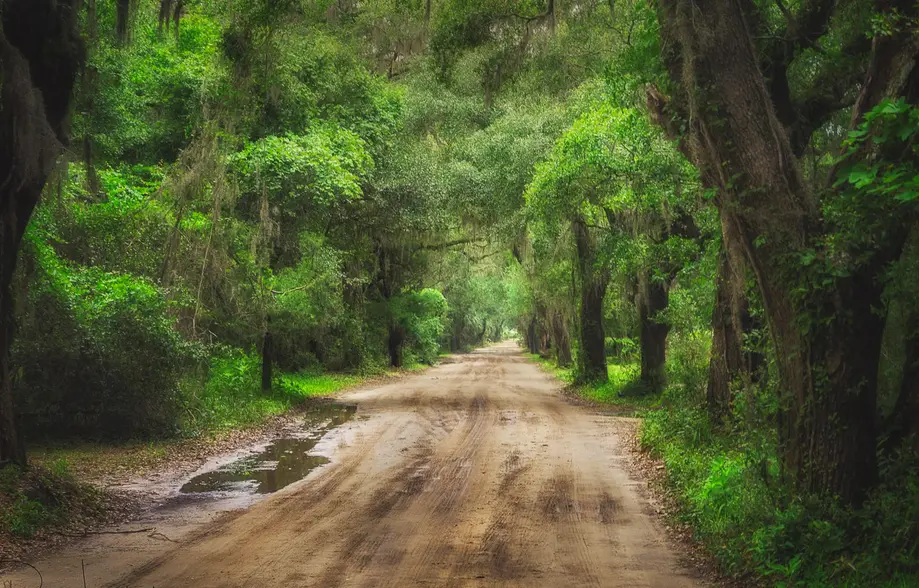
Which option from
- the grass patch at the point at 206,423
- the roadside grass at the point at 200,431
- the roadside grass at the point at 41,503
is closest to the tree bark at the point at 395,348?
the grass patch at the point at 206,423

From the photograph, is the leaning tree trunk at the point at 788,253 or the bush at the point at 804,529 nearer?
the bush at the point at 804,529

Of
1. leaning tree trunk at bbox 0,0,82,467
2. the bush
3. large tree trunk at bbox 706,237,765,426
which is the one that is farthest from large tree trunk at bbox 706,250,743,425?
leaning tree trunk at bbox 0,0,82,467

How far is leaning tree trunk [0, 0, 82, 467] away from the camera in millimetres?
7910

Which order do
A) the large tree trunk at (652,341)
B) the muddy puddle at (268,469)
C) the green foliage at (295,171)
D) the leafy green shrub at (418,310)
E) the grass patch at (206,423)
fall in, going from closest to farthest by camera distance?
the muddy puddle at (268,469), the grass patch at (206,423), the green foliage at (295,171), the large tree trunk at (652,341), the leafy green shrub at (418,310)

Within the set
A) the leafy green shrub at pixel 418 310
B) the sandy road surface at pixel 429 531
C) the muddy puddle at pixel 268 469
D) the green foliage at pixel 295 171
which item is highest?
the green foliage at pixel 295 171

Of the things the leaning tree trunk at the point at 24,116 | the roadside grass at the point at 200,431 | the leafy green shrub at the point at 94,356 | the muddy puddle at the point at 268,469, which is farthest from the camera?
the leafy green shrub at the point at 94,356

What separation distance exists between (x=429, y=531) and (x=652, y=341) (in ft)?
50.0

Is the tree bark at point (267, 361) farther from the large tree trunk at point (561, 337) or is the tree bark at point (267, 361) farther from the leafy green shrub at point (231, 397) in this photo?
the large tree trunk at point (561, 337)

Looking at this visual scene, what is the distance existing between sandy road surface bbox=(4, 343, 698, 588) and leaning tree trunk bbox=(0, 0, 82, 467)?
248cm

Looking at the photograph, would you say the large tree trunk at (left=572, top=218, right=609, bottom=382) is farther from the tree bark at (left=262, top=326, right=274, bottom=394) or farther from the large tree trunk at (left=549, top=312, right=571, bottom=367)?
the large tree trunk at (left=549, top=312, right=571, bottom=367)

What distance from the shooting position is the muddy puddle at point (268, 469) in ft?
32.8

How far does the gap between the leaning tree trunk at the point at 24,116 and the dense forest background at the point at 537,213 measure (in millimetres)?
31

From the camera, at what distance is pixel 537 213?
1961 centimetres

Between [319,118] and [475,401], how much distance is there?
8777mm
